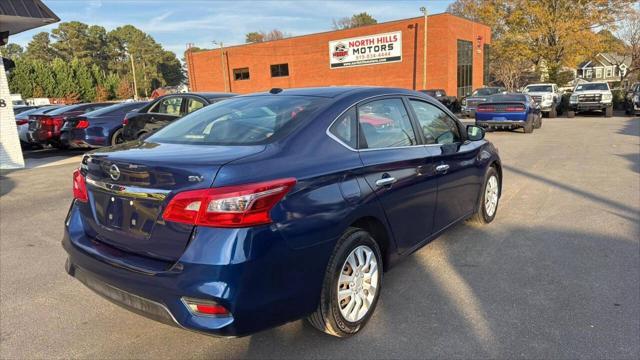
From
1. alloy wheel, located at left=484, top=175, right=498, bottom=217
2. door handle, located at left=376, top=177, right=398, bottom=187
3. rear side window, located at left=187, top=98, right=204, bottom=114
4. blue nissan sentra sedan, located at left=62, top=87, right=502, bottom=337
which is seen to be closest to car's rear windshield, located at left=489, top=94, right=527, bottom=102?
rear side window, located at left=187, top=98, right=204, bottom=114

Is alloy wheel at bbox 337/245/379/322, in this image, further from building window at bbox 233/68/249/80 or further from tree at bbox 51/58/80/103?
tree at bbox 51/58/80/103

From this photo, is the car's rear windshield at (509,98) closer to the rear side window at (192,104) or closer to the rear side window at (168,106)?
the rear side window at (192,104)

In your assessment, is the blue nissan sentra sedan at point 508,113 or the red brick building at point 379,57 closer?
the blue nissan sentra sedan at point 508,113

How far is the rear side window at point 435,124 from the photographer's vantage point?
13.1ft

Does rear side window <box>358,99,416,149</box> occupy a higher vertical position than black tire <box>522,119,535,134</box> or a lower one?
higher

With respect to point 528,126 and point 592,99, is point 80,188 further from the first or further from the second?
point 592,99

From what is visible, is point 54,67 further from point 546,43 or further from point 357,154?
point 357,154

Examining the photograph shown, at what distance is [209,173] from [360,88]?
67.4 inches

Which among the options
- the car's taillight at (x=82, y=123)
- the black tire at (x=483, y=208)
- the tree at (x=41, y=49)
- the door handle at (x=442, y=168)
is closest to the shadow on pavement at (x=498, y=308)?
the black tire at (x=483, y=208)

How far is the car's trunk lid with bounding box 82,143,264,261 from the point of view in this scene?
7.95 ft

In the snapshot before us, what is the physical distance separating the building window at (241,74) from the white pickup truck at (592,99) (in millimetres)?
29656

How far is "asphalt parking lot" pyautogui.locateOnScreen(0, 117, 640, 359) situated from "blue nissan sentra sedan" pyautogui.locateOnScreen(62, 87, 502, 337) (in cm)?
37

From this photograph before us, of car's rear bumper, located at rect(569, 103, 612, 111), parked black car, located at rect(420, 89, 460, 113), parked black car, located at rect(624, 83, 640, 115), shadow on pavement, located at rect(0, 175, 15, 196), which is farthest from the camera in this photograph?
parked black car, located at rect(420, 89, 460, 113)

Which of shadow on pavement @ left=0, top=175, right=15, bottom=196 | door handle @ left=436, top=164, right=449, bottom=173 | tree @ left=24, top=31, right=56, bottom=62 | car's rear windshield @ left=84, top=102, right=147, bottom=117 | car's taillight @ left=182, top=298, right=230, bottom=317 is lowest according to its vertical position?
shadow on pavement @ left=0, top=175, right=15, bottom=196
